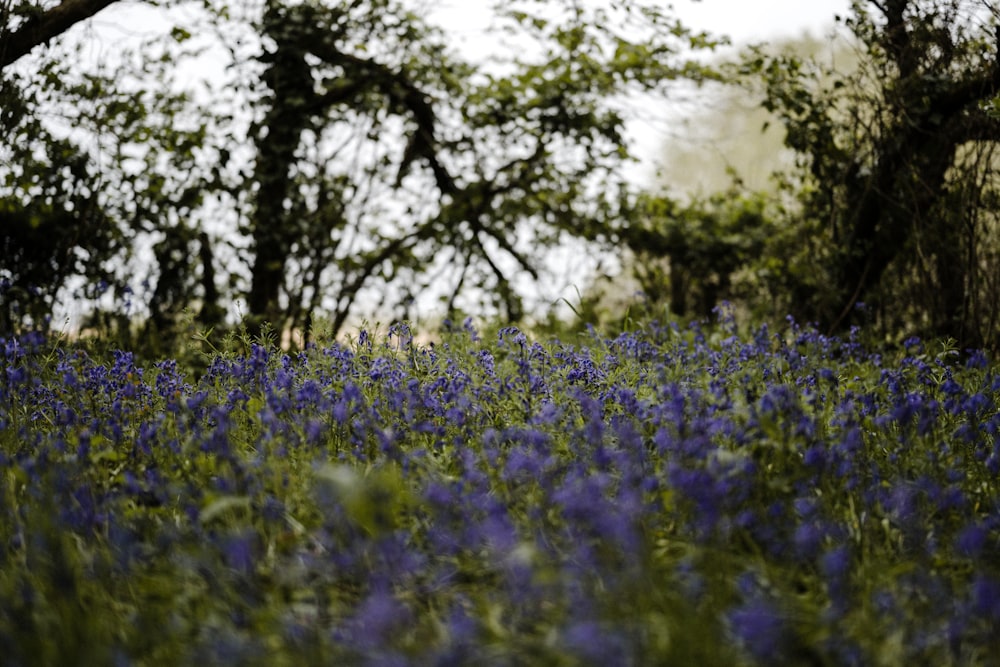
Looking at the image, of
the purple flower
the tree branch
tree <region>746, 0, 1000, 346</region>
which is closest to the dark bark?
tree <region>746, 0, 1000, 346</region>

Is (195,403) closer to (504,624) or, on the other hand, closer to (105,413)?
(105,413)

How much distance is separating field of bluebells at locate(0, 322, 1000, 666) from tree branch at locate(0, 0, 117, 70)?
279 centimetres

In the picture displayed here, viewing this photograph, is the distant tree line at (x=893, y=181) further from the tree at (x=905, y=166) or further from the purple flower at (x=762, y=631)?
the purple flower at (x=762, y=631)

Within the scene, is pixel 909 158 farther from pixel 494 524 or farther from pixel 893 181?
pixel 494 524

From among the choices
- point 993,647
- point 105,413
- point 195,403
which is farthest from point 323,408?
point 993,647

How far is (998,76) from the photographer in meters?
5.70

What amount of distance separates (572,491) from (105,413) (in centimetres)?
249

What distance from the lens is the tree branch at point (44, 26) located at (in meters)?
5.45

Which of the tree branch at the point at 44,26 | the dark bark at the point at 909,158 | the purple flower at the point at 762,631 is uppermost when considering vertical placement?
the dark bark at the point at 909,158

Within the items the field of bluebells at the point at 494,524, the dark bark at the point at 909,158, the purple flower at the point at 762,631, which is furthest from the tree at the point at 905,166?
the purple flower at the point at 762,631

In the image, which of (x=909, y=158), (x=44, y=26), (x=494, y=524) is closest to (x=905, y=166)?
(x=909, y=158)

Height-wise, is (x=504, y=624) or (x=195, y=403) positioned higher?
(x=195, y=403)

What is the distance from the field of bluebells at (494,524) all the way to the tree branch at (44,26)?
2793 mm

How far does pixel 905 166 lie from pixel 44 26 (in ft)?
20.2
